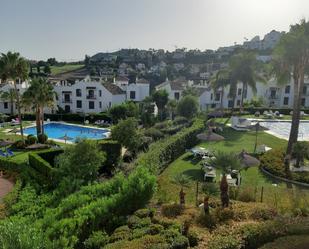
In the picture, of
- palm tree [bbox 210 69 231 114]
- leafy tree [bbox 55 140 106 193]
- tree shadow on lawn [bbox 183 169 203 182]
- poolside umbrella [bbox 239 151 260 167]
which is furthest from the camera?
palm tree [bbox 210 69 231 114]

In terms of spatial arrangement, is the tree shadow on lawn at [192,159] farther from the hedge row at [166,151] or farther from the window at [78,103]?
the window at [78,103]

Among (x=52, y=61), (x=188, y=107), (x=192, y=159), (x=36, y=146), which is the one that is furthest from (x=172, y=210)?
(x=52, y=61)

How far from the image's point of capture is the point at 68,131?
49.3 metres

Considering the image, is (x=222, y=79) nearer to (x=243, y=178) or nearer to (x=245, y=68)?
(x=245, y=68)

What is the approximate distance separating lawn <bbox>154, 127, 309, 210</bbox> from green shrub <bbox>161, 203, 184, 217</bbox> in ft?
5.21

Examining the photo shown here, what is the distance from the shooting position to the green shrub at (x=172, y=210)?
15695mm

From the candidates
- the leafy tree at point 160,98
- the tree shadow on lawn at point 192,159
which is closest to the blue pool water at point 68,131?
the leafy tree at point 160,98

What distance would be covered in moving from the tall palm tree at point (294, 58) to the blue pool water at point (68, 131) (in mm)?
23760

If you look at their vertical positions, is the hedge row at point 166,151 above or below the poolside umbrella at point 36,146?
above

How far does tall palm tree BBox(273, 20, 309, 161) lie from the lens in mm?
25984

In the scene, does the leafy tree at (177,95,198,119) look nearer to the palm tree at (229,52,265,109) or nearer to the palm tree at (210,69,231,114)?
the palm tree at (210,69,231,114)

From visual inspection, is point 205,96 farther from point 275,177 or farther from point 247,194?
point 247,194

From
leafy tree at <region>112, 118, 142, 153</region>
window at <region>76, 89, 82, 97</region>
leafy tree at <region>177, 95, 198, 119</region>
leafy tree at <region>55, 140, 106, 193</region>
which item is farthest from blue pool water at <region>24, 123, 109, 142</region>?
leafy tree at <region>55, 140, 106, 193</region>

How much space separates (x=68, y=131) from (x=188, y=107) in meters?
16.9
